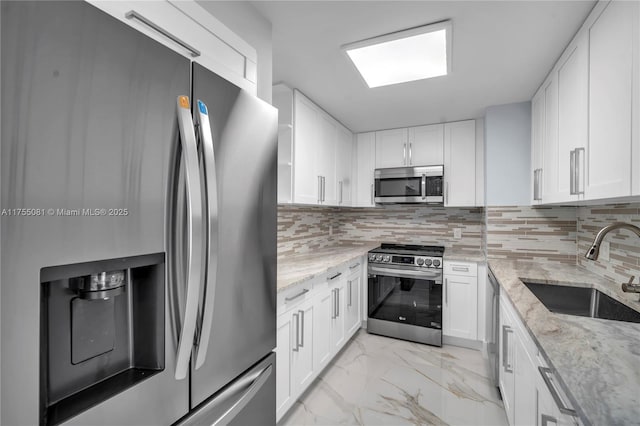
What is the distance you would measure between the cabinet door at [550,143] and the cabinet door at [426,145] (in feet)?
3.69

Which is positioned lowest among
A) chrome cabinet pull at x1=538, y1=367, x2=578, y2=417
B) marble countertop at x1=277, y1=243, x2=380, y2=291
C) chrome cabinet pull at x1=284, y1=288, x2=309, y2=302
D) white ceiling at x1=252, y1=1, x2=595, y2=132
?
chrome cabinet pull at x1=538, y1=367, x2=578, y2=417

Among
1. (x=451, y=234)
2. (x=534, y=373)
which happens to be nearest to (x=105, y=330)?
(x=534, y=373)

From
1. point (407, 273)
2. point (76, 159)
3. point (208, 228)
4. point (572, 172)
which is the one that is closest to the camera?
point (76, 159)

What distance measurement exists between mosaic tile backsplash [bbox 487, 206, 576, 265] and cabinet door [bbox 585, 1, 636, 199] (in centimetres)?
144

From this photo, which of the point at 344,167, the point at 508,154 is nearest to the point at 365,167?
the point at 344,167

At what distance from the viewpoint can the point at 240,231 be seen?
1.02 metres

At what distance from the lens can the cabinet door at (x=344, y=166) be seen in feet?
11.1

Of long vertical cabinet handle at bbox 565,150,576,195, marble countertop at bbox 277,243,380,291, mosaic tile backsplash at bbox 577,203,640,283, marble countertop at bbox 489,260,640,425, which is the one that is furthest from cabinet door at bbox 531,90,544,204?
marble countertop at bbox 277,243,380,291

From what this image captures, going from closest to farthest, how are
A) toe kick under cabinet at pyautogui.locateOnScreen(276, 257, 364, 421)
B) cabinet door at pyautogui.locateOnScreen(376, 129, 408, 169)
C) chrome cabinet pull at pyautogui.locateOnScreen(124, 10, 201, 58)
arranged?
chrome cabinet pull at pyautogui.locateOnScreen(124, 10, 201, 58) → toe kick under cabinet at pyautogui.locateOnScreen(276, 257, 364, 421) → cabinet door at pyautogui.locateOnScreen(376, 129, 408, 169)

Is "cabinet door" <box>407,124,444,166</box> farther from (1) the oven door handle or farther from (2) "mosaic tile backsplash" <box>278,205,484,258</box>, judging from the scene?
(1) the oven door handle

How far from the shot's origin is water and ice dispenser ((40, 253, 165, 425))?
0.60m

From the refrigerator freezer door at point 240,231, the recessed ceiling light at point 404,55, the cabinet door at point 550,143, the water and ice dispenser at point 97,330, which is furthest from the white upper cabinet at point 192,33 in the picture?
the cabinet door at point 550,143

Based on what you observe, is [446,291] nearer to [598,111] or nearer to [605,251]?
[605,251]

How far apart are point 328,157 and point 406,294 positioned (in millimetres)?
1601
